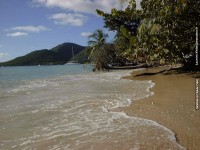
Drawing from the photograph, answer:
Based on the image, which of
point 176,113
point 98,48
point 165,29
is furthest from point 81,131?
point 98,48

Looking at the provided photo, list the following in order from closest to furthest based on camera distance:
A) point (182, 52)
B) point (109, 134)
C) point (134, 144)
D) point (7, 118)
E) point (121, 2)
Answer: point (134, 144) < point (109, 134) < point (7, 118) < point (121, 2) < point (182, 52)

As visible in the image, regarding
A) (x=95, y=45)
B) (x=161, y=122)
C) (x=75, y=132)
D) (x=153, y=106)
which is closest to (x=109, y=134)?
(x=75, y=132)

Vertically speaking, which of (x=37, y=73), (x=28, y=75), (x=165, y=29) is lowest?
(x=37, y=73)

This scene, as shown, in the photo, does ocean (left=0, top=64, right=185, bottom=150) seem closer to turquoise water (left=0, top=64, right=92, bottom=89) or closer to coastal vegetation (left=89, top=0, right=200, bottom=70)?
coastal vegetation (left=89, top=0, right=200, bottom=70)

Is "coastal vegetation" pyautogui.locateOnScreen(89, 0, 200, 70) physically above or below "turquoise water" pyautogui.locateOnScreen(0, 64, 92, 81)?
above

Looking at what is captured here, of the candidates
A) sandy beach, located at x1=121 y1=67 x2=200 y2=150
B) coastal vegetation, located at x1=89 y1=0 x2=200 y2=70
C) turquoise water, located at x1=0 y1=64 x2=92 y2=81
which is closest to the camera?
sandy beach, located at x1=121 y1=67 x2=200 y2=150

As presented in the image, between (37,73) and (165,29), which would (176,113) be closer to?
(165,29)

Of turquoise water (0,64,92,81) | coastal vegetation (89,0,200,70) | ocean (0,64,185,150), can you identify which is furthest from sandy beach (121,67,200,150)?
turquoise water (0,64,92,81)

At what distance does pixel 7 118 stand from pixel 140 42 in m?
11.4

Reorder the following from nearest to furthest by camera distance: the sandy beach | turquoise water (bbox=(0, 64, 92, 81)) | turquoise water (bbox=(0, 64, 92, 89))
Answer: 1. the sandy beach
2. turquoise water (bbox=(0, 64, 92, 89))
3. turquoise water (bbox=(0, 64, 92, 81))

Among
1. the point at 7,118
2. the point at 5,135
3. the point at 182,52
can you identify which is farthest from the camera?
the point at 182,52

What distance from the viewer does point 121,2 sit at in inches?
657

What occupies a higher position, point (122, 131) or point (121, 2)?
point (121, 2)

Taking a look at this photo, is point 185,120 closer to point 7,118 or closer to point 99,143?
point 99,143
